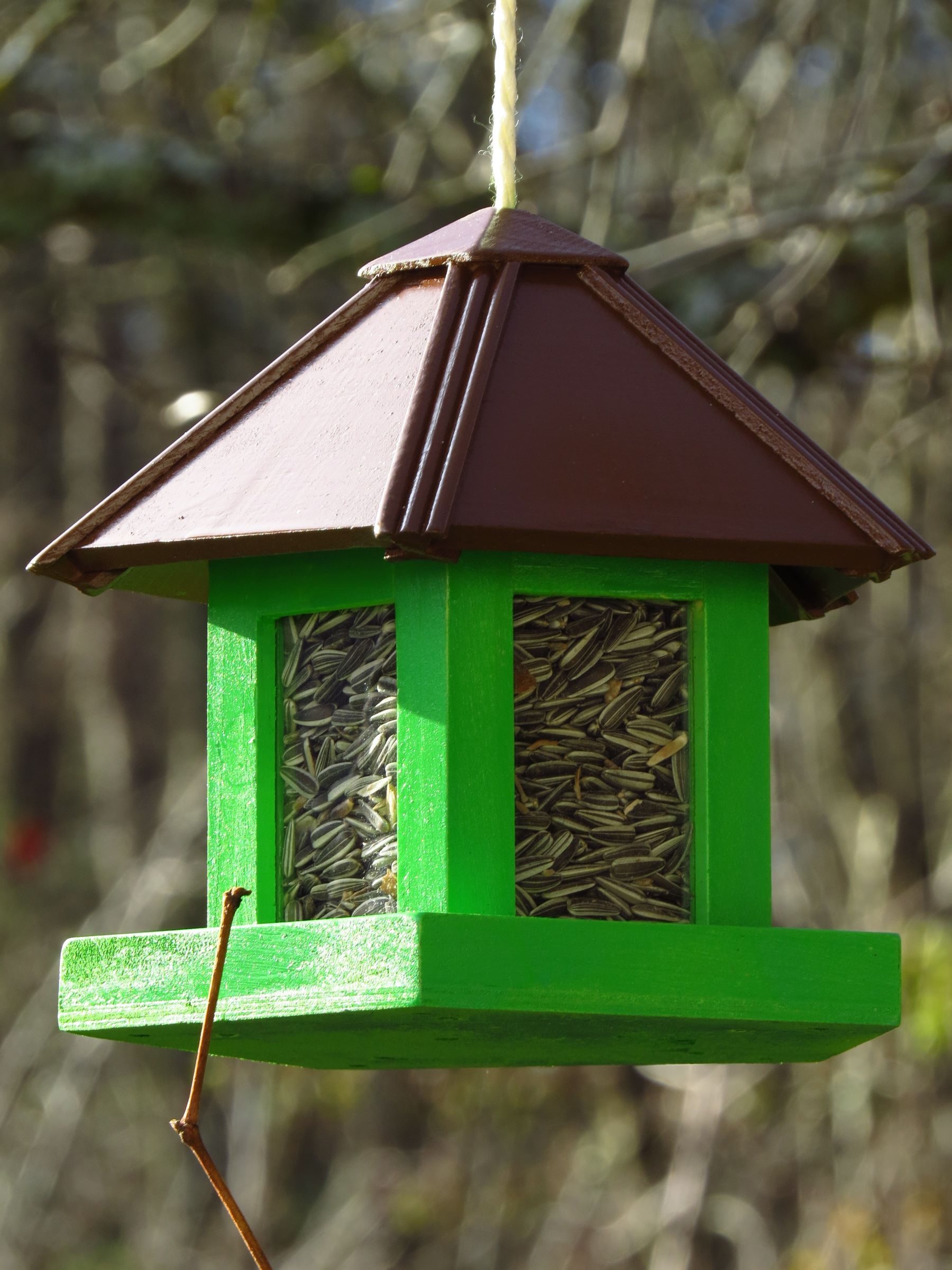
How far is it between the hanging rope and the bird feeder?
9cm

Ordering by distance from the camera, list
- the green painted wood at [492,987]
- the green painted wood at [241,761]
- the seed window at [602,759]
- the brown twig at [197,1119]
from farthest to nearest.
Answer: the green painted wood at [241,761]
the seed window at [602,759]
the green painted wood at [492,987]
the brown twig at [197,1119]

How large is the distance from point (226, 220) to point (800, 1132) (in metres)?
3.79

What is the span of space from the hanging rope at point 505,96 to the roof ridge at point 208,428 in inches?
7.8

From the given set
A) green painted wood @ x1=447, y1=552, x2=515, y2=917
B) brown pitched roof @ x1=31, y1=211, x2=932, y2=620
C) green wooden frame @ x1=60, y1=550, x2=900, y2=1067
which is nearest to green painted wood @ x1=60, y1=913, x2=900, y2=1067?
green wooden frame @ x1=60, y1=550, x2=900, y2=1067

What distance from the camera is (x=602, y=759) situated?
85.2 inches

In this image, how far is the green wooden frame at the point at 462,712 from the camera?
204 cm

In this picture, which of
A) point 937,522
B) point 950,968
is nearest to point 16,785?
point 937,522

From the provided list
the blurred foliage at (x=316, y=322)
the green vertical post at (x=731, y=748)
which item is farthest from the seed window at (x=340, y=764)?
the blurred foliage at (x=316, y=322)

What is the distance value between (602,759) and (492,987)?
1.16ft

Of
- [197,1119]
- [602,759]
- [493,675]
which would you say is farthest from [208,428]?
[197,1119]

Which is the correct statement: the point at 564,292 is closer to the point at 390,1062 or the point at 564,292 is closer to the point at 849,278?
the point at 390,1062

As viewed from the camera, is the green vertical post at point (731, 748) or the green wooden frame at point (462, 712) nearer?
the green wooden frame at point (462, 712)

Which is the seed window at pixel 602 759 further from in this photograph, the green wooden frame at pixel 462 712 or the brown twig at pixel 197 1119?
the brown twig at pixel 197 1119

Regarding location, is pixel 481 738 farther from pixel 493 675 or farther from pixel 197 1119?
pixel 197 1119
